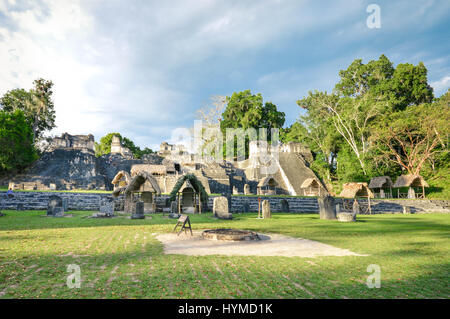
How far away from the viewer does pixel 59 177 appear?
42031 mm

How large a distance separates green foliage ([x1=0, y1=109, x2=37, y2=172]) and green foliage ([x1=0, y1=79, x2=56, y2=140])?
11323 millimetres

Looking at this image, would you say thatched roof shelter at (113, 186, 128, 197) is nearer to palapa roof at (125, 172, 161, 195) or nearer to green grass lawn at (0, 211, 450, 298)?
palapa roof at (125, 172, 161, 195)

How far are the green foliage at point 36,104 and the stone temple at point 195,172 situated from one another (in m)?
14.2

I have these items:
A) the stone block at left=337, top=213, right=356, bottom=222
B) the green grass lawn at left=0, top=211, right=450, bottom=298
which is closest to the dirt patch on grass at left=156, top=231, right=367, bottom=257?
the green grass lawn at left=0, top=211, right=450, bottom=298

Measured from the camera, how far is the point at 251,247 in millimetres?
7820

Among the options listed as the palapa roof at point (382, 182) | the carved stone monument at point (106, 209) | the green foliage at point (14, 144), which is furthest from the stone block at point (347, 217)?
the green foliage at point (14, 144)

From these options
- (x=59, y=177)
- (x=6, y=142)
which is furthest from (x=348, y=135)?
(x=6, y=142)

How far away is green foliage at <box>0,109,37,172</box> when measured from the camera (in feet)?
128

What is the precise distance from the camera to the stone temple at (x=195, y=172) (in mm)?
35375

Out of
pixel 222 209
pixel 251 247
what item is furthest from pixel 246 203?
pixel 251 247

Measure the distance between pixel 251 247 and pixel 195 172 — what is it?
96.3 ft

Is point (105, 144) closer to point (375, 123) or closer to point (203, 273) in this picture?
point (375, 123)

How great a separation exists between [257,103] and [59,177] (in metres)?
44.7
